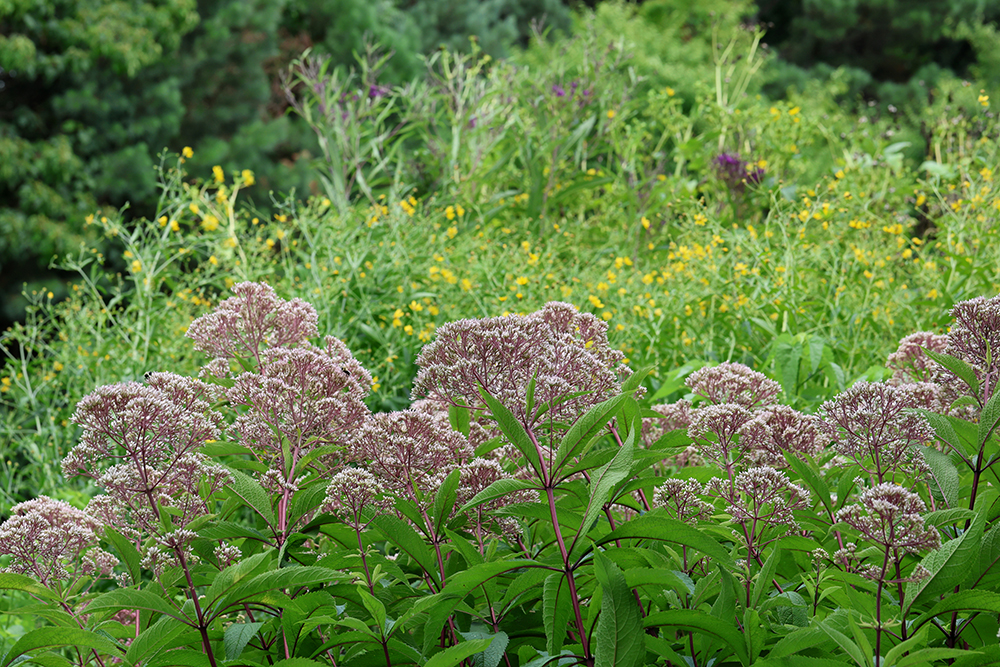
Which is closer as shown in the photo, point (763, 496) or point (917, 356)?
point (763, 496)

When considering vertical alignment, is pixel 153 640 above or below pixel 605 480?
below

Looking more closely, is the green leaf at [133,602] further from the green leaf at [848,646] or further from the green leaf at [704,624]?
the green leaf at [848,646]

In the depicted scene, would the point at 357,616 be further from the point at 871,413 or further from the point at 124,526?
the point at 871,413

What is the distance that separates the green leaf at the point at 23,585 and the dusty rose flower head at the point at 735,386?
3.69 ft

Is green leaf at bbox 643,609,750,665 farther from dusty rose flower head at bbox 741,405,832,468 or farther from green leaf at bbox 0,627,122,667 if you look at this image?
green leaf at bbox 0,627,122,667

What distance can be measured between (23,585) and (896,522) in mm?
1173

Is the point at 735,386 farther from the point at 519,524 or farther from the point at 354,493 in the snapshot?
the point at 354,493

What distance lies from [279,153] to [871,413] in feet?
41.0

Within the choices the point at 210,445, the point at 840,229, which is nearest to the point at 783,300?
the point at 840,229

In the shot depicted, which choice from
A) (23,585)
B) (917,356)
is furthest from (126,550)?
(917,356)

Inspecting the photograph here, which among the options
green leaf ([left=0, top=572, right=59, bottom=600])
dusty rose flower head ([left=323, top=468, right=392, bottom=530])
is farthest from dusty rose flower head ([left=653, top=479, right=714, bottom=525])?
green leaf ([left=0, top=572, right=59, bottom=600])

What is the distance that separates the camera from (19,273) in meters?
9.83

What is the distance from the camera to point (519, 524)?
127 centimetres

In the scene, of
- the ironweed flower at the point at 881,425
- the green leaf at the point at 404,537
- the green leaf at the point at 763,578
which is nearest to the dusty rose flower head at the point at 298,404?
the green leaf at the point at 404,537
